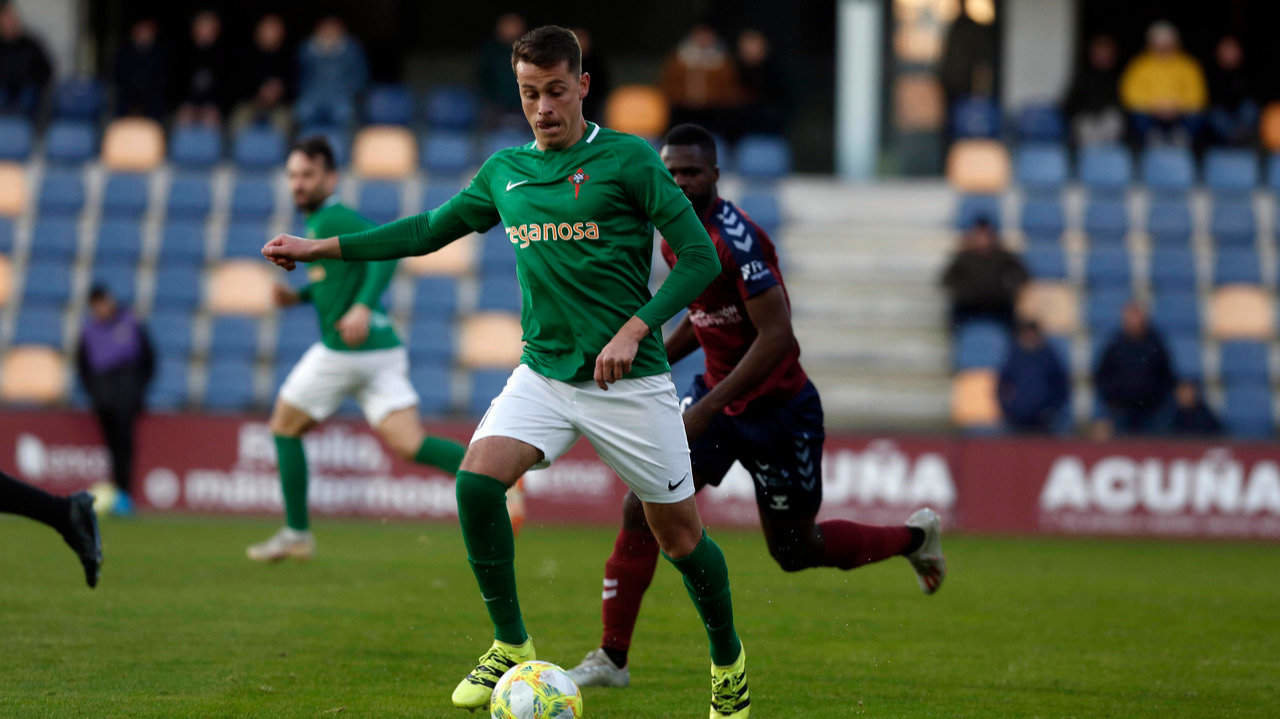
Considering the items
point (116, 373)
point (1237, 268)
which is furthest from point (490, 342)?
point (1237, 268)

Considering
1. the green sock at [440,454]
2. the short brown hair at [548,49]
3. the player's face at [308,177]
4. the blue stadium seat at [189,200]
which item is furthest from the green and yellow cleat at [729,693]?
the blue stadium seat at [189,200]

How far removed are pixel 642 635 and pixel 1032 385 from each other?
826 centimetres

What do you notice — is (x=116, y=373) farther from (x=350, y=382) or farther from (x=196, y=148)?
(x=350, y=382)

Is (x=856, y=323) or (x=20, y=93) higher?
(x=20, y=93)

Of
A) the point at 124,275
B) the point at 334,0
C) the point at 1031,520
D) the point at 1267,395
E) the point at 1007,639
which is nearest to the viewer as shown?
the point at 1007,639

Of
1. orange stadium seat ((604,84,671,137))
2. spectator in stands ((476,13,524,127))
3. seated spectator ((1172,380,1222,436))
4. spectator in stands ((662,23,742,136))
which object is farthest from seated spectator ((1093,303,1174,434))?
spectator in stands ((476,13,524,127))

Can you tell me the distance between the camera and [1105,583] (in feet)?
34.9

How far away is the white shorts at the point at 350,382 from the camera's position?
31.1ft

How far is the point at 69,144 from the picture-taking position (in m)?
18.7

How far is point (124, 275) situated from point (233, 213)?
141cm

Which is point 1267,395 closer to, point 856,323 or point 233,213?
point 856,323

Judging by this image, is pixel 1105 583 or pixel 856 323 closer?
pixel 1105 583

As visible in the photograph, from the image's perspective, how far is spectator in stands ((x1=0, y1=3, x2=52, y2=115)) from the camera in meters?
18.9

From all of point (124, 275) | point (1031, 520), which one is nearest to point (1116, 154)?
point (1031, 520)
